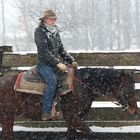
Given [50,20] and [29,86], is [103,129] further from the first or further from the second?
[50,20]

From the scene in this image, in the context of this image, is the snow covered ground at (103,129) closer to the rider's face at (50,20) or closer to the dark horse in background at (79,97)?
the dark horse in background at (79,97)

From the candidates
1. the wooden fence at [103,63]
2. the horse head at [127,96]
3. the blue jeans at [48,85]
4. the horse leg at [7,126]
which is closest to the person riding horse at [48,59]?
the blue jeans at [48,85]

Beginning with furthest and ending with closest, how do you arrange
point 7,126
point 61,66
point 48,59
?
point 7,126
point 48,59
point 61,66

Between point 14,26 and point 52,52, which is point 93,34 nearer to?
point 14,26

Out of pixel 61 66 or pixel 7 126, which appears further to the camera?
pixel 7 126

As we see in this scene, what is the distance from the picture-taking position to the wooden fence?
785cm

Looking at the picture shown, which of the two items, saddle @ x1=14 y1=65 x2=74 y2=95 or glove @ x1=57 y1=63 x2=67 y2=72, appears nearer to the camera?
glove @ x1=57 y1=63 x2=67 y2=72

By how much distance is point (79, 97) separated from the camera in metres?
6.96

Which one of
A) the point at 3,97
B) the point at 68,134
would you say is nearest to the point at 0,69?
the point at 3,97

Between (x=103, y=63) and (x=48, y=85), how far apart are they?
1.56 metres

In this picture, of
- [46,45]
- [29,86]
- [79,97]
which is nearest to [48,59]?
[46,45]

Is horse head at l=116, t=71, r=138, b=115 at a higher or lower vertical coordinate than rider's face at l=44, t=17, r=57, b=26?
lower

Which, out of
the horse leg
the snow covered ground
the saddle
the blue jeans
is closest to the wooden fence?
the snow covered ground

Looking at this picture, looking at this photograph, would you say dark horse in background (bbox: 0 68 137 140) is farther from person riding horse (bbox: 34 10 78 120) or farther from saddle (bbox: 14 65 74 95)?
person riding horse (bbox: 34 10 78 120)
